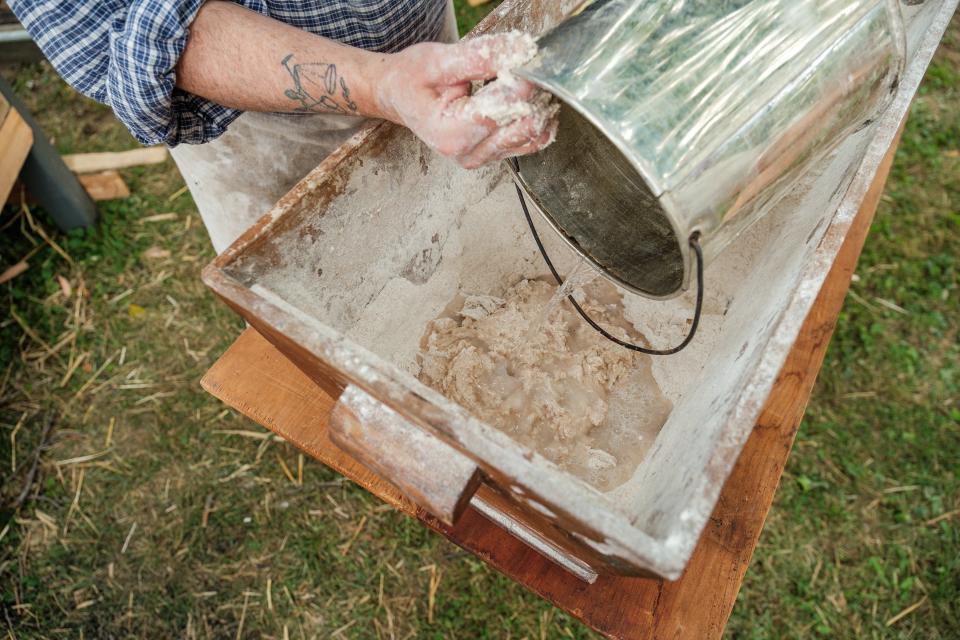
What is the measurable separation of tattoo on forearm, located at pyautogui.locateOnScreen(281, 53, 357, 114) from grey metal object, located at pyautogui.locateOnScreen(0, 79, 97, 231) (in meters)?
1.77

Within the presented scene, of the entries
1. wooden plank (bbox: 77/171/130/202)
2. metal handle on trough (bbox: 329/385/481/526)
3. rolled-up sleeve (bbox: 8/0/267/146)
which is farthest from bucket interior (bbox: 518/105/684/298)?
wooden plank (bbox: 77/171/130/202)

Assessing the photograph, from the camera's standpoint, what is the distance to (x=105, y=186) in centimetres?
290

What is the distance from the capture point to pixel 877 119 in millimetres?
1419

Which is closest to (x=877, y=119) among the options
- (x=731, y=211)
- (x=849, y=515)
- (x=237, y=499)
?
(x=731, y=211)

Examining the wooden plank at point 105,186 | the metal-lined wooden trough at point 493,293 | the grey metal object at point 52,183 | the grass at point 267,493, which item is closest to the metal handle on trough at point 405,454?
the metal-lined wooden trough at point 493,293

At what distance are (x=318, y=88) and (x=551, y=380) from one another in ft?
2.82

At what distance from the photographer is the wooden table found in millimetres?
1367

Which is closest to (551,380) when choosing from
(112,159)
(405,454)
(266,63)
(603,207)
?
(603,207)

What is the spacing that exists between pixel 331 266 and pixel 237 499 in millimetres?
1255

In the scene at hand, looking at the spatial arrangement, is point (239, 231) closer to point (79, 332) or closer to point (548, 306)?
point (548, 306)

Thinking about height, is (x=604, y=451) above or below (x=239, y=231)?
below

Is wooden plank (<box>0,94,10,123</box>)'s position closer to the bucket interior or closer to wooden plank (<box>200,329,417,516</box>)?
wooden plank (<box>200,329,417,516</box>)

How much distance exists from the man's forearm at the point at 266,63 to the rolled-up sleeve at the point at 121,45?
0.03 metres

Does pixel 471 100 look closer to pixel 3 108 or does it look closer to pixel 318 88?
pixel 318 88
